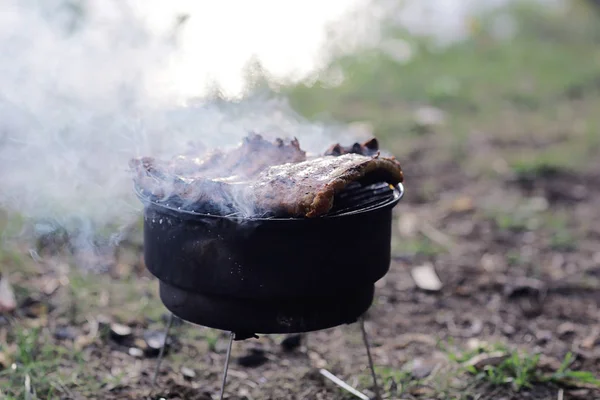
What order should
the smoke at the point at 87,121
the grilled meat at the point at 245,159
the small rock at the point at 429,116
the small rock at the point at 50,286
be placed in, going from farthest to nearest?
the small rock at the point at 429,116
the small rock at the point at 50,286
the smoke at the point at 87,121
the grilled meat at the point at 245,159

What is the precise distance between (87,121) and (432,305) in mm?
2643

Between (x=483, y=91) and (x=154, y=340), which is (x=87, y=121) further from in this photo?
(x=483, y=91)

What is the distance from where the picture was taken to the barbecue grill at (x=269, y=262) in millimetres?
2902

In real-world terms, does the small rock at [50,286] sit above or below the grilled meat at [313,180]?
below

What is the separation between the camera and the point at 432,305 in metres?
5.05

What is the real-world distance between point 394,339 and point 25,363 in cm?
221

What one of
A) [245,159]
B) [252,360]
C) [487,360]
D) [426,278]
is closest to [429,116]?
[426,278]

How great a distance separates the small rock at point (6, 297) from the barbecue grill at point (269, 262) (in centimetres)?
173

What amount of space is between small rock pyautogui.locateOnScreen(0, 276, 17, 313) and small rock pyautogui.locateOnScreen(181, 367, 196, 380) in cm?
128

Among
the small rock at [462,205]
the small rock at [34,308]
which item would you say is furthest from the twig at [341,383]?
the small rock at [462,205]

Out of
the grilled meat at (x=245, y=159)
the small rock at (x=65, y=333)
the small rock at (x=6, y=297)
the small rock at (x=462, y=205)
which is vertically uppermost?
the grilled meat at (x=245, y=159)

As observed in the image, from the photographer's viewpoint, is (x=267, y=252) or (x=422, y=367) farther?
(x=422, y=367)

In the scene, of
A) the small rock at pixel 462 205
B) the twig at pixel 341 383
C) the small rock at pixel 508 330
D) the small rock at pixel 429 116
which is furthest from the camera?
Answer: the small rock at pixel 429 116

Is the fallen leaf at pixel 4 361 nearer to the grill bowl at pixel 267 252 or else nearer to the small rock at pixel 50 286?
the small rock at pixel 50 286
